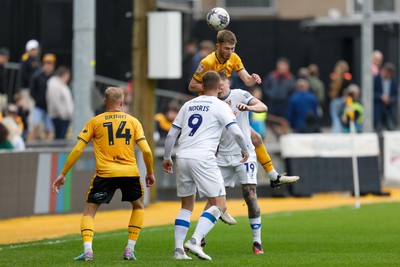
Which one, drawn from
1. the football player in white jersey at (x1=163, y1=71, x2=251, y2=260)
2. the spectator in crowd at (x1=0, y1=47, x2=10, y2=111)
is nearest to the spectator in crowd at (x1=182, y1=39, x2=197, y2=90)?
the spectator in crowd at (x1=0, y1=47, x2=10, y2=111)

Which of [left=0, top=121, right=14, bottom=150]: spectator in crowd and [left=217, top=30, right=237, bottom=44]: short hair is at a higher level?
[left=217, top=30, right=237, bottom=44]: short hair

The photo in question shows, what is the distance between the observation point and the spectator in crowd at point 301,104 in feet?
97.8

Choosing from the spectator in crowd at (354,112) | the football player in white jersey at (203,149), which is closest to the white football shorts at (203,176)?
the football player in white jersey at (203,149)

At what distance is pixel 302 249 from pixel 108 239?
2906 mm

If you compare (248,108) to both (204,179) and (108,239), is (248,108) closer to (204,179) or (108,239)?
(204,179)

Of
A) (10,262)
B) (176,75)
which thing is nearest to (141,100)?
(176,75)

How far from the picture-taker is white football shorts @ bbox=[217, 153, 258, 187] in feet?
50.7

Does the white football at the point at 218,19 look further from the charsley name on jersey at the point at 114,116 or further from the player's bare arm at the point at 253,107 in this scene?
the charsley name on jersey at the point at 114,116

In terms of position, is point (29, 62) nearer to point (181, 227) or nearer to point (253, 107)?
point (253, 107)

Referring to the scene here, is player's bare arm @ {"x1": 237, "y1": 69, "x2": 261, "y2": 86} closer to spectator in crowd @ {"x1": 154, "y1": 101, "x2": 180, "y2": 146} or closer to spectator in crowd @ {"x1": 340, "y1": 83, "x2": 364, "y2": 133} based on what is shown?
spectator in crowd @ {"x1": 154, "y1": 101, "x2": 180, "y2": 146}

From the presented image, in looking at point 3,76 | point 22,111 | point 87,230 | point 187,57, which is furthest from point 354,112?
point 87,230

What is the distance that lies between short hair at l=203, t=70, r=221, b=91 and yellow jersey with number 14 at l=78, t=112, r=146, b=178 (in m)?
0.87

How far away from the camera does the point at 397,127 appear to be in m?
35.5

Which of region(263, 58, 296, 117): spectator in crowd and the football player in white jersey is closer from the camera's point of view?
the football player in white jersey
